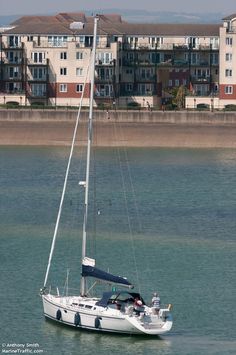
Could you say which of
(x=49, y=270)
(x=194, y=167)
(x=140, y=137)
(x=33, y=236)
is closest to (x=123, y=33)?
(x=140, y=137)

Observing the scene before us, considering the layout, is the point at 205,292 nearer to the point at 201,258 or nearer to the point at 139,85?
the point at 201,258

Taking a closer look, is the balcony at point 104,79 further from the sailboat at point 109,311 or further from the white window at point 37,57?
the sailboat at point 109,311

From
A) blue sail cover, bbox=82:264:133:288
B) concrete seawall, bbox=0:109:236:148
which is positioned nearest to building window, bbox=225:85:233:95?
concrete seawall, bbox=0:109:236:148

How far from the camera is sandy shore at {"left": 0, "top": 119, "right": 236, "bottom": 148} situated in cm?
10694

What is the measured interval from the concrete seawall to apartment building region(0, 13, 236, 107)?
6730mm

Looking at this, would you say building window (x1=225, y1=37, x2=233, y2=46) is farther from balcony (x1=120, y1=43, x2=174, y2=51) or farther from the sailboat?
the sailboat

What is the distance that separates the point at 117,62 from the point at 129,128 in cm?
1235

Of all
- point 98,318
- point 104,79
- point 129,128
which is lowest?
point 129,128

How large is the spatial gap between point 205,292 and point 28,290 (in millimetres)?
5391

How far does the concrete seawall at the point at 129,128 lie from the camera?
107m

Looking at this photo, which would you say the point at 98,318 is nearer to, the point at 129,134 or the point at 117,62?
the point at 129,134

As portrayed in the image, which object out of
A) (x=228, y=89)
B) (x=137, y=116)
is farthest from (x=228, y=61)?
(x=137, y=116)

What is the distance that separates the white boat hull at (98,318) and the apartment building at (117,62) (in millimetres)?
68733

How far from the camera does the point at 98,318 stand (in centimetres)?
4744
